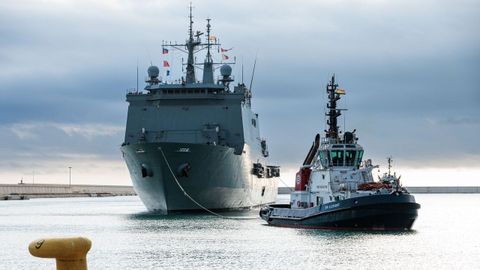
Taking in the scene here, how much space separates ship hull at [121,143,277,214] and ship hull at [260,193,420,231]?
1637cm

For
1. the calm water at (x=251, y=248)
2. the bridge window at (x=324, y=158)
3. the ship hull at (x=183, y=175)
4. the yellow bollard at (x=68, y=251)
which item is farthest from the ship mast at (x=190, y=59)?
the yellow bollard at (x=68, y=251)

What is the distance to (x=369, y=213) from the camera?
127ft

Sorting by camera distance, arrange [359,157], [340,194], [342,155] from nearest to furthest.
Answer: [340,194], [342,155], [359,157]

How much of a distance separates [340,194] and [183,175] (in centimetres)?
1753

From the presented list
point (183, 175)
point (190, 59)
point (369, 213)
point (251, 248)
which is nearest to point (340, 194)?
point (369, 213)

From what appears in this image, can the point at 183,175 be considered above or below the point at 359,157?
below

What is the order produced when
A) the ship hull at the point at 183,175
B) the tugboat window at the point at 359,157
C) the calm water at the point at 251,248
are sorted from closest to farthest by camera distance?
the calm water at the point at 251,248 → the tugboat window at the point at 359,157 → the ship hull at the point at 183,175

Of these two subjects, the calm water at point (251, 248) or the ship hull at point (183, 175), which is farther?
the ship hull at point (183, 175)

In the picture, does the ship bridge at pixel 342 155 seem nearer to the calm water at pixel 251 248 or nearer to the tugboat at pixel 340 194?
Result: the tugboat at pixel 340 194

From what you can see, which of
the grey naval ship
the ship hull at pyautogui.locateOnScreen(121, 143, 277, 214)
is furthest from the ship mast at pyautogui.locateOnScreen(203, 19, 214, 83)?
the ship hull at pyautogui.locateOnScreen(121, 143, 277, 214)

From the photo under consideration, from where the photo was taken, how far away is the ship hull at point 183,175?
55.2 metres

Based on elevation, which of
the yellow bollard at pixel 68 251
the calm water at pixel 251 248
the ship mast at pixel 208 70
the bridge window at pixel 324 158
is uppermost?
the ship mast at pixel 208 70

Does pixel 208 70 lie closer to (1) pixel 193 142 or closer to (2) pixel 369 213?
(1) pixel 193 142

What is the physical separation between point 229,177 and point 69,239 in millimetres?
54627
